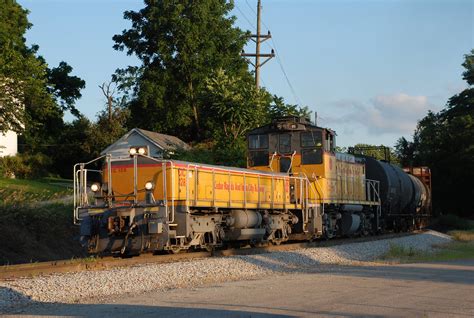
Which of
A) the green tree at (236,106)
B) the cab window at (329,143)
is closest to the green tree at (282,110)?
the green tree at (236,106)

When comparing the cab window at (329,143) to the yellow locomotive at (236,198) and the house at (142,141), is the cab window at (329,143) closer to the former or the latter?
the yellow locomotive at (236,198)

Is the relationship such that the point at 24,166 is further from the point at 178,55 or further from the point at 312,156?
the point at 312,156

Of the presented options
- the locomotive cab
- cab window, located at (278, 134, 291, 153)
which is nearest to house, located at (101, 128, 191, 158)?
the locomotive cab

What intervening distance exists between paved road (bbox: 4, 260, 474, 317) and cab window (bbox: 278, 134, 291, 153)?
10.2 metres

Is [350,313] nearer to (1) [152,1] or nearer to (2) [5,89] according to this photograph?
(2) [5,89]

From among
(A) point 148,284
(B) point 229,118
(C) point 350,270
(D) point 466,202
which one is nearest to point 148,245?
(A) point 148,284

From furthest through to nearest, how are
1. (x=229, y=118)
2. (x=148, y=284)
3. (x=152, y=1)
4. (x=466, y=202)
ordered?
1. (x=152, y=1)
2. (x=466, y=202)
3. (x=229, y=118)
4. (x=148, y=284)

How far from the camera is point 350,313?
888 cm

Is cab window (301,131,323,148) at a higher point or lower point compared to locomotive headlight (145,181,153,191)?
higher

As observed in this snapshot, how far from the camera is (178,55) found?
59.9 meters

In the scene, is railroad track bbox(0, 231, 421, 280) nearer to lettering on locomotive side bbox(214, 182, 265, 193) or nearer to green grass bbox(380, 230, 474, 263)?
lettering on locomotive side bbox(214, 182, 265, 193)

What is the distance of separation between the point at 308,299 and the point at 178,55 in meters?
51.5

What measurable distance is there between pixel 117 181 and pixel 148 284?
535 cm

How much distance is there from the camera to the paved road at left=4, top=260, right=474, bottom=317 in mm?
9031
